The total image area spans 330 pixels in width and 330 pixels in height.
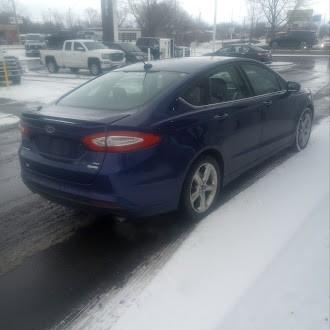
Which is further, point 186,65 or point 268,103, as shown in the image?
point 268,103

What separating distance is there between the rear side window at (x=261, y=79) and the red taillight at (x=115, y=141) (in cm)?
206

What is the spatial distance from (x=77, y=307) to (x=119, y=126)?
1392mm

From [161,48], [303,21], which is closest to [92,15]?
[303,21]

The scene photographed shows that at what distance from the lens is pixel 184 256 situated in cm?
325

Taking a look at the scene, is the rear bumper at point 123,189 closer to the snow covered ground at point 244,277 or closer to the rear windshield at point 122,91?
the snow covered ground at point 244,277

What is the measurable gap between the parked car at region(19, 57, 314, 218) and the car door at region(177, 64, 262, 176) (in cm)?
1

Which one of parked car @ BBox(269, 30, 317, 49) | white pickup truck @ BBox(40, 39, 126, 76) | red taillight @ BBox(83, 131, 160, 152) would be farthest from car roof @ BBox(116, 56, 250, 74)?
parked car @ BBox(269, 30, 317, 49)

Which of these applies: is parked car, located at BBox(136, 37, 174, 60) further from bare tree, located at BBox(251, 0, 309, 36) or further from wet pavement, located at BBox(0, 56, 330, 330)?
wet pavement, located at BBox(0, 56, 330, 330)

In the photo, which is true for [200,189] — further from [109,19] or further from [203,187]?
[109,19]

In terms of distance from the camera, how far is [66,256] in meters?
3.31

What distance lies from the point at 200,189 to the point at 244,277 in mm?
1117

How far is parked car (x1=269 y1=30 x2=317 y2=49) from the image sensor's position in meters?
43.3

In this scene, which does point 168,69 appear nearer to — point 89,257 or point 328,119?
point 89,257

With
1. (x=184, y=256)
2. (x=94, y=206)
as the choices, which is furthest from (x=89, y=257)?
(x=184, y=256)
